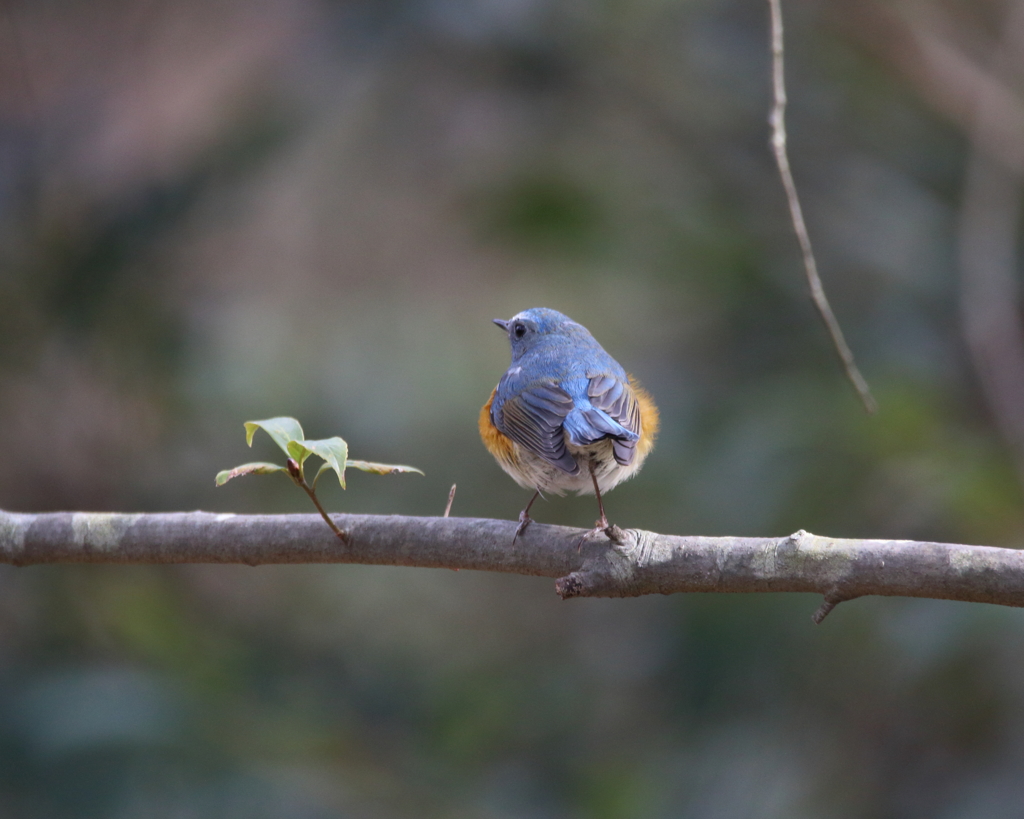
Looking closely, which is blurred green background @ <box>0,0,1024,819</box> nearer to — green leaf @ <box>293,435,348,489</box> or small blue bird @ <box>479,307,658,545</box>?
small blue bird @ <box>479,307,658,545</box>

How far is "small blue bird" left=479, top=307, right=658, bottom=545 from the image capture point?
3053mm

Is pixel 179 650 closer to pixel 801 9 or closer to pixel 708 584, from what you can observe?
pixel 708 584

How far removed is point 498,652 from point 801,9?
4.50 m

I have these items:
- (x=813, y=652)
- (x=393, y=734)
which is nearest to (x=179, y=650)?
(x=393, y=734)

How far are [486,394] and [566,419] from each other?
375 cm

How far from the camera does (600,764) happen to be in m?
4.68

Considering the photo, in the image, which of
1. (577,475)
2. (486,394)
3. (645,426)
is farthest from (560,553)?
(486,394)

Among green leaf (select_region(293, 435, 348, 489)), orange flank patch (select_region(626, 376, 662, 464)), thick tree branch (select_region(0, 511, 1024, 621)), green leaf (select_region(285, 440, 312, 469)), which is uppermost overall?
orange flank patch (select_region(626, 376, 662, 464))

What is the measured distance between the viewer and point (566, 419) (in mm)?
3127

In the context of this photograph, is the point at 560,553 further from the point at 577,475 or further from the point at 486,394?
the point at 486,394

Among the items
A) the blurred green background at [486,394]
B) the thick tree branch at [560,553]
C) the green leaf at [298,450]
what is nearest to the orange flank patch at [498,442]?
the thick tree branch at [560,553]

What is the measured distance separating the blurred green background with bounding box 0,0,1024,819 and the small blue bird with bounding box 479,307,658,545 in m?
1.28

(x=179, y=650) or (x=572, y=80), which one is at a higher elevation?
(x=572, y=80)

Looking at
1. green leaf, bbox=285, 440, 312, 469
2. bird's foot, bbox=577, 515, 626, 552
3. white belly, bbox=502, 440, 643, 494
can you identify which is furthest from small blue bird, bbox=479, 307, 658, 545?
green leaf, bbox=285, 440, 312, 469
